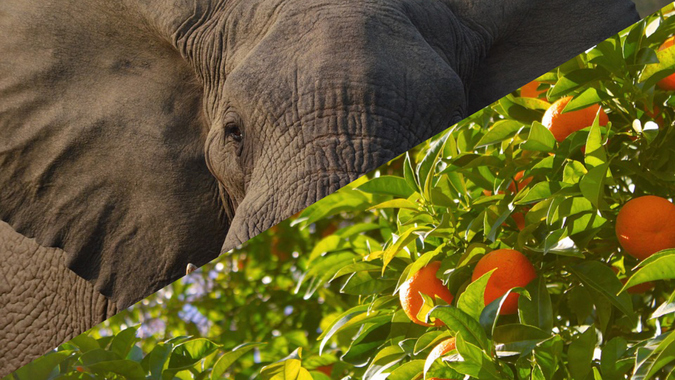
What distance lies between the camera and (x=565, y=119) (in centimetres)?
52

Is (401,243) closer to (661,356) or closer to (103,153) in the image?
(661,356)

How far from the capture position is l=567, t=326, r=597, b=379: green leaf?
353 mm

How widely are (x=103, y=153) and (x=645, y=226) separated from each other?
1383 mm

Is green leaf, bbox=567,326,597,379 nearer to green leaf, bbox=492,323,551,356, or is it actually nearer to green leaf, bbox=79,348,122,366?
green leaf, bbox=492,323,551,356

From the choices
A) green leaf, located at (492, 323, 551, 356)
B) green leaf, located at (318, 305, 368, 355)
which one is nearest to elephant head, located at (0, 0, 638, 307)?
green leaf, located at (318, 305, 368, 355)

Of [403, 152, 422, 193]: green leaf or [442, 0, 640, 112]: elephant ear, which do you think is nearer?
[403, 152, 422, 193]: green leaf

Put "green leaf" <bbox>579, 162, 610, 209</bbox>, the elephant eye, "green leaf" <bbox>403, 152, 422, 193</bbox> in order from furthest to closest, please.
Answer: the elephant eye
"green leaf" <bbox>403, 152, 422, 193</bbox>
"green leaf" <bbox>579, 162, 610, 209</bbox>

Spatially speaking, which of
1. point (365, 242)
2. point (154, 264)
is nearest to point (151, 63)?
point (154, 264)

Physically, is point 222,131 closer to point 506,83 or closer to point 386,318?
point 506,83

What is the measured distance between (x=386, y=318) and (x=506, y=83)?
4.64 feet

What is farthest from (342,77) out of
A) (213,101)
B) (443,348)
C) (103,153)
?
(443,348)

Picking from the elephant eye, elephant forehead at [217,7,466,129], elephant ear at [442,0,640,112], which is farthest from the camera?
elephant ear at [442,0,640,112]

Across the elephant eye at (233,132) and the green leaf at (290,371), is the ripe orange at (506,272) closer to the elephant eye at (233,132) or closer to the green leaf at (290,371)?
the green leaf at (290,371)

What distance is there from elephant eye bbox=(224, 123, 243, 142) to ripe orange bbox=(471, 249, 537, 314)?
1.14 metres
